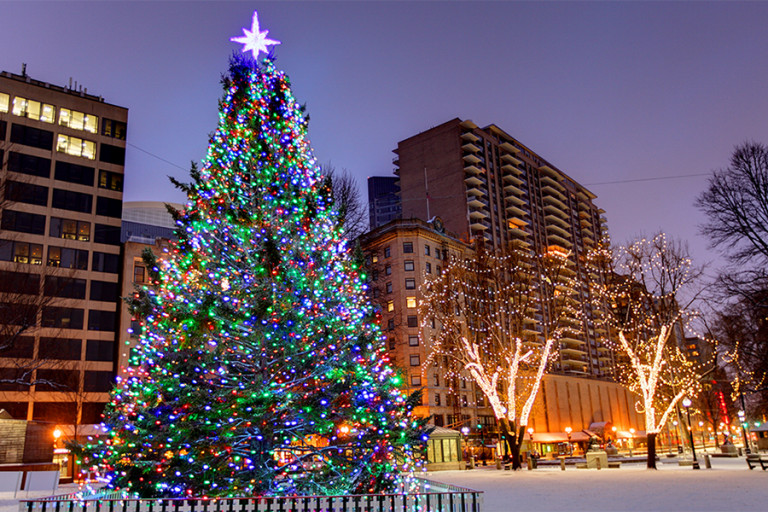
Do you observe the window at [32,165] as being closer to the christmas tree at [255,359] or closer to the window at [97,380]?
the window at [97,380]

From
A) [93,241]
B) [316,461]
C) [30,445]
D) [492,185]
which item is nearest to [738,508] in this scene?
[316,461]

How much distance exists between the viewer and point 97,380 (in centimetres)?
5381

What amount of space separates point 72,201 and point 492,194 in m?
62.5

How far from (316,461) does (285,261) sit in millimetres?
4661

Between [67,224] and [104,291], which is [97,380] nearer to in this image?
[104,291]

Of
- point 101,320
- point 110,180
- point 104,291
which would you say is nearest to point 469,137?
point 110,180

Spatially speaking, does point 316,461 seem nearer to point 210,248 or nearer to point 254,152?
point 210,248

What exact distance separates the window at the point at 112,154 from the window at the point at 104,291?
12.5 m

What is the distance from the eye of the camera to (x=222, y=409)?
12.0 meters

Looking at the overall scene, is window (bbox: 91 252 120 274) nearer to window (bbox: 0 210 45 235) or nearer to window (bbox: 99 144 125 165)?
window (bbox: 0 210 45 235)

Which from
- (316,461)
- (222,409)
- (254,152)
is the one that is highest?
(254,152)

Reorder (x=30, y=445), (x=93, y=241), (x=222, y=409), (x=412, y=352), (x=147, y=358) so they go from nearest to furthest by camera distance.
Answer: (x=222, y=409) → (x=147, y=358) → (x=30, y=445) → (x=93, y=241) → (x=412, y=352)

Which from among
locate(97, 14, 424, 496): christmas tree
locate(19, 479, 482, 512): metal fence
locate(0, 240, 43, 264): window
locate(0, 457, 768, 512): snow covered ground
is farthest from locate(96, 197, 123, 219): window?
locate(19, 479, 482, 512): metal fence

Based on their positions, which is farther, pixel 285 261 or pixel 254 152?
pixel 254 152
